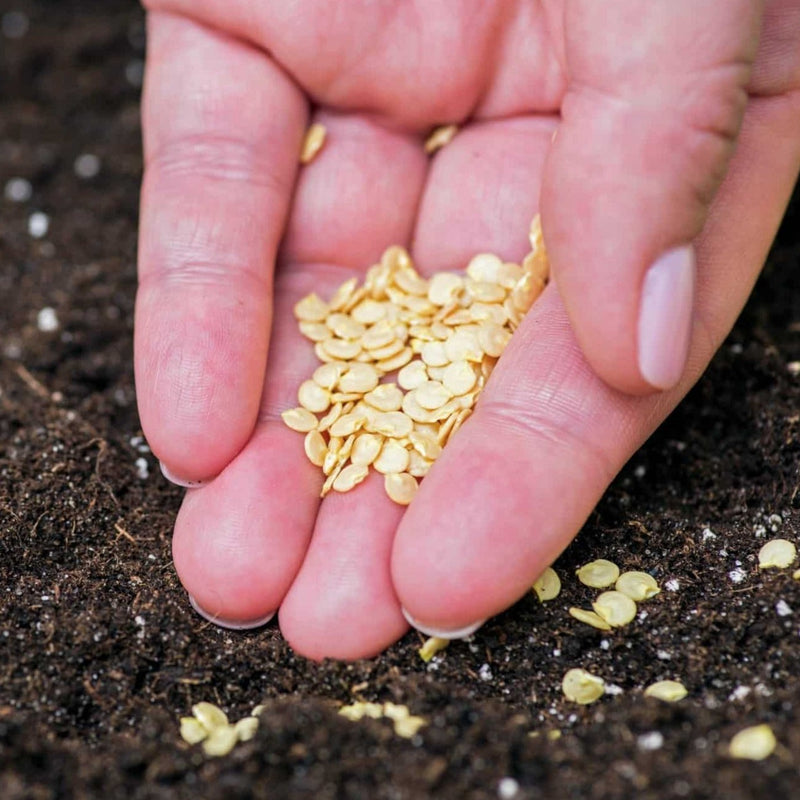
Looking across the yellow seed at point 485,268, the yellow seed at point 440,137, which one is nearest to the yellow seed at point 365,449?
the yellow seed at point 485,268

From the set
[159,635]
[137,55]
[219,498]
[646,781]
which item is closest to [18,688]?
[159,635]

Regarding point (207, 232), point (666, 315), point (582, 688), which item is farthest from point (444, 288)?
point (582, 688)

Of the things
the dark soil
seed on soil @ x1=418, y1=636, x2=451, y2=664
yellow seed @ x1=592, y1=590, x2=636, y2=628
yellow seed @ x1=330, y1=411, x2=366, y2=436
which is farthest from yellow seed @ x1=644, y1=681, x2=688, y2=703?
yellow seed @ x1=330, y1=411, x2=366, y2=436

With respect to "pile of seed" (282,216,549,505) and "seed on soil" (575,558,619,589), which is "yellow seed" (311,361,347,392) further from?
"seed on soil" (575,558,619,589)

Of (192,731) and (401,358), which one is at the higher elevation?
(401,358)

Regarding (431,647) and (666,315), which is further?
(431,647)

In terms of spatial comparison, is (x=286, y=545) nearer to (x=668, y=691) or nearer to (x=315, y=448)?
(x=315, y=448)

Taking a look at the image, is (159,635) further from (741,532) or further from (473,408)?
(741,532)
